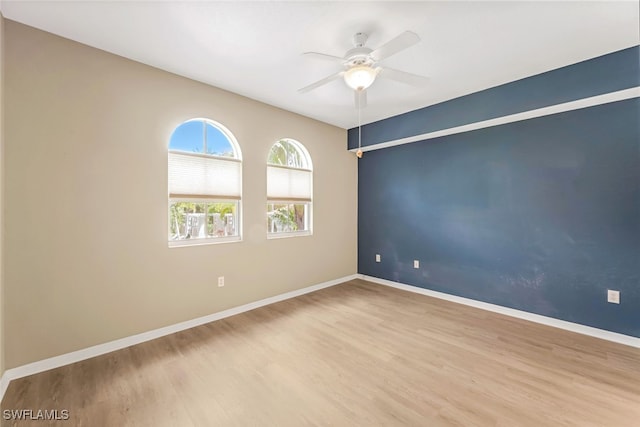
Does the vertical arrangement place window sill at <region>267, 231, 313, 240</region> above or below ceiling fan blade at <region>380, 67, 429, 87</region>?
below

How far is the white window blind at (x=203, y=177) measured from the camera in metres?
2.78

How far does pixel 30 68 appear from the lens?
6.61 feet

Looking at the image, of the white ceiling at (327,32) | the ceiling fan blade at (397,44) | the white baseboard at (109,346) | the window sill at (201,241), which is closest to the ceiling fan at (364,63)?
the ceiling fan blade at (397,44)

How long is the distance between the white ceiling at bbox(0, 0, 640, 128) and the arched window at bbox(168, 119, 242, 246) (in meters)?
0.64

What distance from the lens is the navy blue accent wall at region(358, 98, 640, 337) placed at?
100 inches

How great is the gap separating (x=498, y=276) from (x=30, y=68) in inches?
202

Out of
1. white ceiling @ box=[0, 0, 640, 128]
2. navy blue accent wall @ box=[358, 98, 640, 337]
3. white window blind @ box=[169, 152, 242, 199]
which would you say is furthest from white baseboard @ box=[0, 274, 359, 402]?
white ceiling @ box=[0, 0, 640, 128]

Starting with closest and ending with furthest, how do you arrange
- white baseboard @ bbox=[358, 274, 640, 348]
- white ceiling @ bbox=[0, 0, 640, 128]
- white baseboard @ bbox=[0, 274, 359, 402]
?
1. white ceiling @ bbox=[0, 0, 640, 128]
2. white baseboard @ bbox=[0, 274, 359, 402]
3. white baseboard @ bbox=[358, 274, 640, 348]

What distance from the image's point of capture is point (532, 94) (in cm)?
274

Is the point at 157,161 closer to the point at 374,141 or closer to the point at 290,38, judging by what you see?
the point at 290,38

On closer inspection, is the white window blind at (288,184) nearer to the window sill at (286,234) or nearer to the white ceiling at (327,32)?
the window sill at (286,234)

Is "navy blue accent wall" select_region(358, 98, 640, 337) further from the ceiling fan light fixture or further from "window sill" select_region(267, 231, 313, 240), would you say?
the ceiling fan light fixture

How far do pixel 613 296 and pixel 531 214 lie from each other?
41.0 inches
